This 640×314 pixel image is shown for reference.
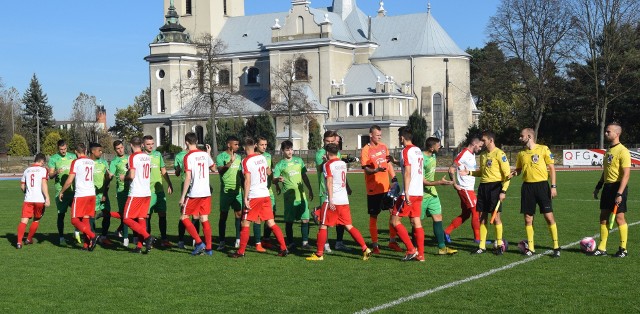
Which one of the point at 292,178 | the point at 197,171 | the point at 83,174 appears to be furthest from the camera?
the point at 83,174

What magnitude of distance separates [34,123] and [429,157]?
96773 millimetres

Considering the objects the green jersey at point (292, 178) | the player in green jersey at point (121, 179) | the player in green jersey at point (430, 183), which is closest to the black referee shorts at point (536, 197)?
the player in green jersey at point (430, 183)

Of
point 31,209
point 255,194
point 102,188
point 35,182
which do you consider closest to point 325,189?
point 255,194

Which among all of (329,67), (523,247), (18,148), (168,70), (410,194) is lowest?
(523,247)

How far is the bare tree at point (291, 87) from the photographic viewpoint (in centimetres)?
8531

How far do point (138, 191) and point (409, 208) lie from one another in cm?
451

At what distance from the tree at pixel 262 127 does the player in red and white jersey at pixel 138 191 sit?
222 ft

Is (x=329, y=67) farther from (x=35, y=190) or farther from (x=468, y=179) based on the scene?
(x=468, y=179)

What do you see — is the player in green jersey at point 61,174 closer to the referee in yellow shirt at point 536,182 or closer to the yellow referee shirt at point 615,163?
the referee in yellow shirt at point 536,182

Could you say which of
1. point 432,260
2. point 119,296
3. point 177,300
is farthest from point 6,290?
point 432,260

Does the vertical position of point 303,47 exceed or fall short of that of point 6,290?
it exceeds it

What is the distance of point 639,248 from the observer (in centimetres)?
1412

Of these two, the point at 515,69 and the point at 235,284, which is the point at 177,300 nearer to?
the point at 235,284

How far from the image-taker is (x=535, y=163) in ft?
43.8
